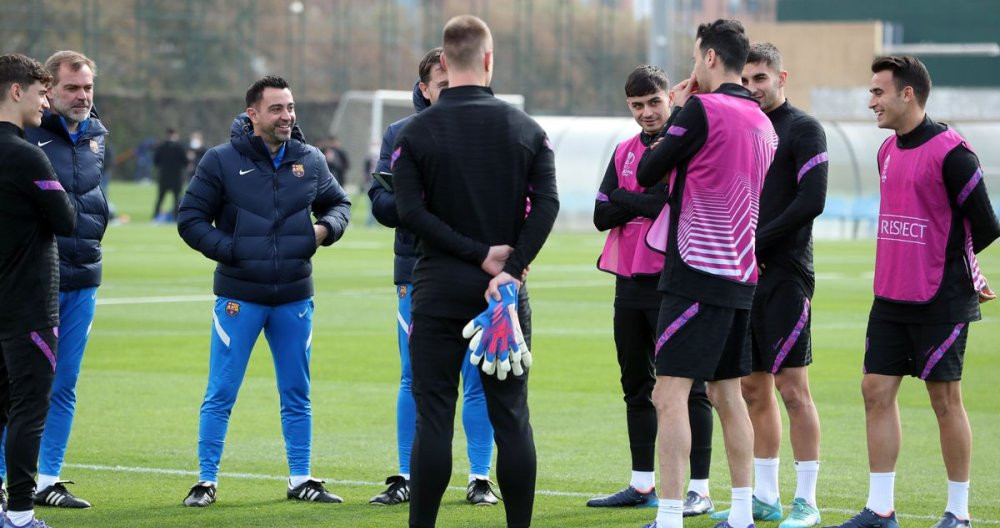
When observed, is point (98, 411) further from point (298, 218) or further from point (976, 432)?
point (976, 432)

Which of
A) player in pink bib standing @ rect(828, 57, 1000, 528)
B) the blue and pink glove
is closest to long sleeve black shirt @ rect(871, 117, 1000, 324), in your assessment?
player in pink bib standing @ rect(828, 57, 1000, 528)

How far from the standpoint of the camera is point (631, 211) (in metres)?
7.47

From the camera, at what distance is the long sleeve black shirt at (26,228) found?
6684mm

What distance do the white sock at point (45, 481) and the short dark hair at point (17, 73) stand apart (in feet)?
7.11

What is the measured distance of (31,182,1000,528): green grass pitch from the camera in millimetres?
7754

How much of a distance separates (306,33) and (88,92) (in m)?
71.6

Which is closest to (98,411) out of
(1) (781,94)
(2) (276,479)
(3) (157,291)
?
(2) (276,479)

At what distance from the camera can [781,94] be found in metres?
7.52

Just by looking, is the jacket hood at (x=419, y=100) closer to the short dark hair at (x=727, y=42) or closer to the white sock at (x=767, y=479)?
the short dark hair at (x=727, y=42)

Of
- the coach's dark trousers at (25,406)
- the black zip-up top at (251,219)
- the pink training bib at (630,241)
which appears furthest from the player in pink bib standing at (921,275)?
the coach's dark trousers at (25,406)

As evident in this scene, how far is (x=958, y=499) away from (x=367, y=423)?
4755 mm

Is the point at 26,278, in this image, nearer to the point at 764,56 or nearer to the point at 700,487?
the point at 700,487

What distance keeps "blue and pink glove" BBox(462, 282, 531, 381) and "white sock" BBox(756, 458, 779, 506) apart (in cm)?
192

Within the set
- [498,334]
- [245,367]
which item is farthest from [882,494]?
[245,367]
